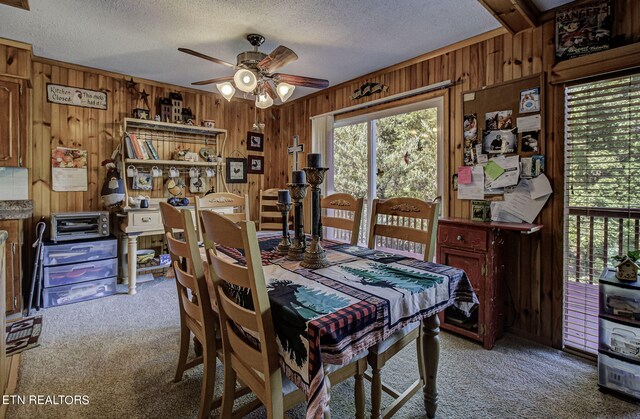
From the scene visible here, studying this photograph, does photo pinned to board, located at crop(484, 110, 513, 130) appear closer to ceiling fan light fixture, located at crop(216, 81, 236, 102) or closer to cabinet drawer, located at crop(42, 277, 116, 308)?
ceiling fan light fixture, located at crop(216, 81, 236, 102)

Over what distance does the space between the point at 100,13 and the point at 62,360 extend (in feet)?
7.92

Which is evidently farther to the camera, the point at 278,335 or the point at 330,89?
the point at 330,89

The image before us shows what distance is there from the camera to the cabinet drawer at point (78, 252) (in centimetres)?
295

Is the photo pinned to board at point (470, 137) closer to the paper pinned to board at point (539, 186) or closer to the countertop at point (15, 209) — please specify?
the paper pinned to board at point (539, 186)

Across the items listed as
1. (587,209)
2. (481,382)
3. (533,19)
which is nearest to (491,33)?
(533,19)

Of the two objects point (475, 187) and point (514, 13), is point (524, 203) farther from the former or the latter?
point (514, 13)

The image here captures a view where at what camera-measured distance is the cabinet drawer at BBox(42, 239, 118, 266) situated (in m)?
2.95

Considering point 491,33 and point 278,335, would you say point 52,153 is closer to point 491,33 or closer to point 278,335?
point 278,335

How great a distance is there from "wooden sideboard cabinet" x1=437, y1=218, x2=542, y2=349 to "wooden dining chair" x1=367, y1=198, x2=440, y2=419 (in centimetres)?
65

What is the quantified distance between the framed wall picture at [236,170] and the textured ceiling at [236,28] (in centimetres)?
147

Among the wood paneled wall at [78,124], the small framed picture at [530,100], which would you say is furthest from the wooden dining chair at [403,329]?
the wood paneled wall at [78,124]

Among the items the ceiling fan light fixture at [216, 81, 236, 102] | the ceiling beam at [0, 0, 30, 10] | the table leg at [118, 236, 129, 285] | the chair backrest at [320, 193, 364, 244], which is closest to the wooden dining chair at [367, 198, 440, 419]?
the chair backrest at [320, 193, 364, 244]


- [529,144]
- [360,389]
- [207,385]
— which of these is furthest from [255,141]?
[360,389]

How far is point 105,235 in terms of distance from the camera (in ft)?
10.6
